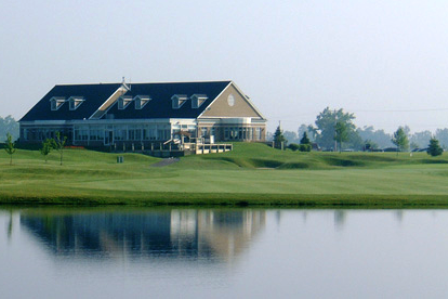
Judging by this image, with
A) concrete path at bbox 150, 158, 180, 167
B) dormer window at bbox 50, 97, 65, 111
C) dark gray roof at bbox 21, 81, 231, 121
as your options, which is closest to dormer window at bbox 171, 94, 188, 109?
dark gray roof at bbox 21, 81, 231, 121

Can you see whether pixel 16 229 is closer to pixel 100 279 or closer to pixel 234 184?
pixel 100 279

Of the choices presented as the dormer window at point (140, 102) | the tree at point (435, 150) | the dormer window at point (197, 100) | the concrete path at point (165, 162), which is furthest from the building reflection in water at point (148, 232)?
the dormer window at point (140, 102)

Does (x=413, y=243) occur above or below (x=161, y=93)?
below

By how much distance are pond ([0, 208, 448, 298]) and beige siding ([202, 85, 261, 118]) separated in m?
63.1

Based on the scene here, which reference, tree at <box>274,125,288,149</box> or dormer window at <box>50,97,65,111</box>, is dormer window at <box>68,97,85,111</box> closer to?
dormer window at <box>50,97,65,111</box>

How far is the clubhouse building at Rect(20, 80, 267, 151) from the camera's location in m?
106

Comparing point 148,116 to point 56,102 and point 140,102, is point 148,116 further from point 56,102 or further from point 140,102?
point 56,102

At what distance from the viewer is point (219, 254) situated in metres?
32.3

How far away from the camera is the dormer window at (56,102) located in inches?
4621

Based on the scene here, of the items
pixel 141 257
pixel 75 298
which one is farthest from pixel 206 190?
pixel 75 298

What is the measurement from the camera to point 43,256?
31422 millimetres

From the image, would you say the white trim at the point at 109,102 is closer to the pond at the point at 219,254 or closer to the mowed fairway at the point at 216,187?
the mowed fairway at the point at 216,187

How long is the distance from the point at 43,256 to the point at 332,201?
23.1 metres

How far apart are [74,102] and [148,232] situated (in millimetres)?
79959
